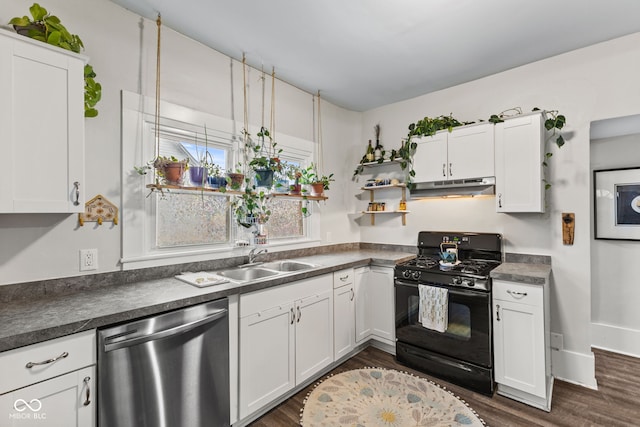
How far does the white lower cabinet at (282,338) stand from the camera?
6.49 feet

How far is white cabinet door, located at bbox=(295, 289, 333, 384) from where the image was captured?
7.63 feet

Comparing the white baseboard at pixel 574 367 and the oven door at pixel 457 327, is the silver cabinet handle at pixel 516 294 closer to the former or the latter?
the oven door at pixel 457 327

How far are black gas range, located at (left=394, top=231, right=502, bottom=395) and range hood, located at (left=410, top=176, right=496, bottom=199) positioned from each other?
426 millimetres

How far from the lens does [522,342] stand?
221 centimetres

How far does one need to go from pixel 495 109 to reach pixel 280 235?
8.11 feet

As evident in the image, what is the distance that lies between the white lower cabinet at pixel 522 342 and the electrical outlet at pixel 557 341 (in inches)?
16.7

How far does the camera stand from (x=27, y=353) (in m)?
1.18

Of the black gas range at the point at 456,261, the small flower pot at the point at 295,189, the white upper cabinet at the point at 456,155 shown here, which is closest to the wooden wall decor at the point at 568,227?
the black gas range at the point at 456,261

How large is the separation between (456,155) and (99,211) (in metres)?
2.93

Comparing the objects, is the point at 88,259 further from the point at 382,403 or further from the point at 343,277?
the point at 382,403

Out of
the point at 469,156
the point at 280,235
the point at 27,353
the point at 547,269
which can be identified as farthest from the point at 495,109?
the point at 27,353

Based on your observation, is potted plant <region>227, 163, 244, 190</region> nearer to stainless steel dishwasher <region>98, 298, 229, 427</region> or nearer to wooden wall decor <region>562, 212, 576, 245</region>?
stainless steel dishwasher <region>98, 298, 229, 427</region>

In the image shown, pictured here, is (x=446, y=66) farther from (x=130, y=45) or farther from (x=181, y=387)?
(x=181, y=387)

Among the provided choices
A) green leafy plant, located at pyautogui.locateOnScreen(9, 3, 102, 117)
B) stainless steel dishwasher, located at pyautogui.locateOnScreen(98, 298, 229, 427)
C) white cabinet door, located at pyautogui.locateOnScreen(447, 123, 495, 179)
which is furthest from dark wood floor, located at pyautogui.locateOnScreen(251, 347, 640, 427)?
green leafy plant, located at pyautogui.locateOnScreen(9, 3, 102, 117)
